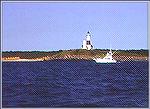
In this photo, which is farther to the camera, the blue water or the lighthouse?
the blue water

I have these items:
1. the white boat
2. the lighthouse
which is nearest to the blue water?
the white boat

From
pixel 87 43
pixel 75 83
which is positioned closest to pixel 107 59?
pixel 87 43

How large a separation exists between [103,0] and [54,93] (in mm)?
1270

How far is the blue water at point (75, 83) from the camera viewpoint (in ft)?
13.0

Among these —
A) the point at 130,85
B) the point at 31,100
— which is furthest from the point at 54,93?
the point at 130,85

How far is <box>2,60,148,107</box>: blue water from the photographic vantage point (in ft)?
13.0

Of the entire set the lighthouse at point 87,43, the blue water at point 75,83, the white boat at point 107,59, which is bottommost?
the blue water at point 75,83

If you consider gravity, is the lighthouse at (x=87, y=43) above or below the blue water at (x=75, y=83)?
above

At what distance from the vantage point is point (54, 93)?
13.6ft

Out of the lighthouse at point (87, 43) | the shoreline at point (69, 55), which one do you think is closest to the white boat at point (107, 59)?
the shoreline at point (69, 55)

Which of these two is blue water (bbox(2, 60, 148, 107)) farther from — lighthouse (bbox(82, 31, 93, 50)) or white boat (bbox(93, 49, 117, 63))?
lighthouse (bbox(82, 31, 93, 50))

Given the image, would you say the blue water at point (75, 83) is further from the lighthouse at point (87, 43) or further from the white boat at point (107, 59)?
the lighthouse at point (87, 43)

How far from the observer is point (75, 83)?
411 centimetres

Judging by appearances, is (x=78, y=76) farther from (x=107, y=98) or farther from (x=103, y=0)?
(x=103, y=0)
